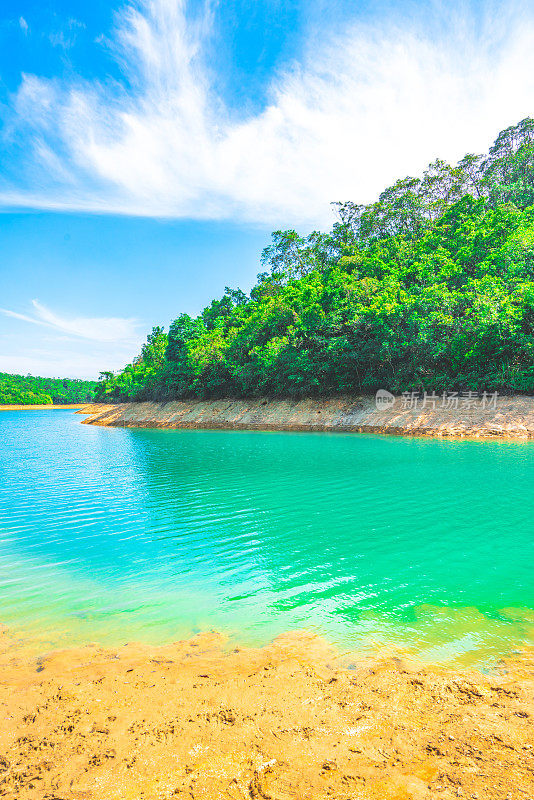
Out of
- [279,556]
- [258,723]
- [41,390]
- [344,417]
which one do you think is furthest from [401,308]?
[41,390]

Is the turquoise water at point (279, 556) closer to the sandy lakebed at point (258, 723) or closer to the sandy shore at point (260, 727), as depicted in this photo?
the sandy lakebed at point (258, 723)

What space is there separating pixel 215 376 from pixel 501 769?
46.0m

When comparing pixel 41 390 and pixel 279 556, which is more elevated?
pixel 41 390

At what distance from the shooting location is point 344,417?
109 feet

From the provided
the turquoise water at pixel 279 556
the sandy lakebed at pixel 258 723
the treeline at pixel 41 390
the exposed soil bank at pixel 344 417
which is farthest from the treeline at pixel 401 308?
the treeline at pixel 41 390

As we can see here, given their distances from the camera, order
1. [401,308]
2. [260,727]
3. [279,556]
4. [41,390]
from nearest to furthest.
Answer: [260,727]
[279,556]
[401,308]
[41,390]

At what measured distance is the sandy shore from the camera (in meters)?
2.51

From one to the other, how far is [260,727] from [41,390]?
6958 inches

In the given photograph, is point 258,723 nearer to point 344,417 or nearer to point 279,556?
point 279,556

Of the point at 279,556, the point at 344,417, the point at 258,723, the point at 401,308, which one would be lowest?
the point at 279,556

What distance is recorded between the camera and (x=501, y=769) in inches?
100

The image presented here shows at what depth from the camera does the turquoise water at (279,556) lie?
4867mm

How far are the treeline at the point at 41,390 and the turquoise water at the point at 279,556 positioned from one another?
13556cm

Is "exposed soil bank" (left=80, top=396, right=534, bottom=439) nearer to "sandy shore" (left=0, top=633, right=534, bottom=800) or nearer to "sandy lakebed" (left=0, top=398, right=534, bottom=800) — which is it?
"sandy lakebed" (left=0, top=398, right=534, bottom=800)
